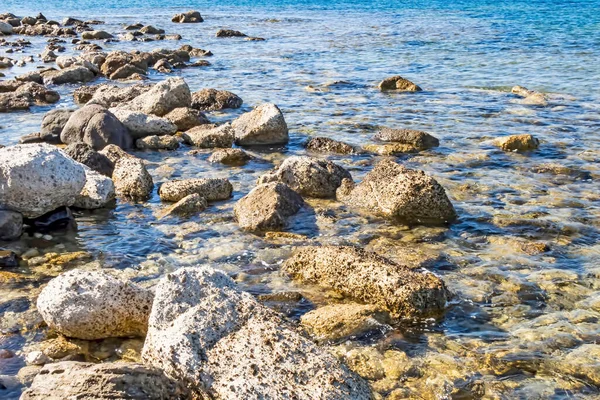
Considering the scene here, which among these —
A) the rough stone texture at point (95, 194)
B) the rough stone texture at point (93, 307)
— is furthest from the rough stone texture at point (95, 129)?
the rough stone texture at point (93, 307)

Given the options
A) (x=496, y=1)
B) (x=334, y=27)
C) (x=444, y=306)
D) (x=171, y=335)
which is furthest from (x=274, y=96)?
(x=496, y=1)

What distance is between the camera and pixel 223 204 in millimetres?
10945

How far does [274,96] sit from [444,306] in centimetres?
1438

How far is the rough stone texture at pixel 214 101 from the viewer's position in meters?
19.0

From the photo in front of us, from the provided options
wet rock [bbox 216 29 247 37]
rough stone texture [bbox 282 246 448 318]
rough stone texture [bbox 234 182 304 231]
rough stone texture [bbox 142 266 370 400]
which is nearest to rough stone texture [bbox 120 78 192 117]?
rough stone texture [bbox 234 182 304 231]

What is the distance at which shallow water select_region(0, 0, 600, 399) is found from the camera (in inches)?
252

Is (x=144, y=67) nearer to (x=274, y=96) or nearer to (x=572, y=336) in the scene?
(x=274, y=96)

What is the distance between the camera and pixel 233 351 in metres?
5.34

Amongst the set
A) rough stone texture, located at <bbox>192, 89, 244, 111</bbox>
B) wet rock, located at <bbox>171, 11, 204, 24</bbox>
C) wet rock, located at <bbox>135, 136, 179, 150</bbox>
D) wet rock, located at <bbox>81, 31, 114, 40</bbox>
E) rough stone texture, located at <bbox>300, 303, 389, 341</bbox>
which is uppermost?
rough stone texture, located at <bbox>300, 303, 389, 341</bbox>

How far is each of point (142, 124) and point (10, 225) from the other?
6334 mm

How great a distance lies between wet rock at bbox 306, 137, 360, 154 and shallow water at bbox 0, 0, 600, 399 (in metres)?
0.42

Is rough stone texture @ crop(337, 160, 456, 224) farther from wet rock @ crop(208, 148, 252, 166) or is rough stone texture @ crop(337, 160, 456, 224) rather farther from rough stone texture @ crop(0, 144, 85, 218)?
rough stone texture @ crop(0, 144, 85, 218)

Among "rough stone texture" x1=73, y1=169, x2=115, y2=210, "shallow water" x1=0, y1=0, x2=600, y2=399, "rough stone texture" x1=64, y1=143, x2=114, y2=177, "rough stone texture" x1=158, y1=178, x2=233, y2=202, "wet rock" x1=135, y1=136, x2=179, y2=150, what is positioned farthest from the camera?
"wet rock" x1=135, y1=136, x2=179, y2=150

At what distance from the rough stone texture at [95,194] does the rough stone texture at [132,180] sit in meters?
0.40
